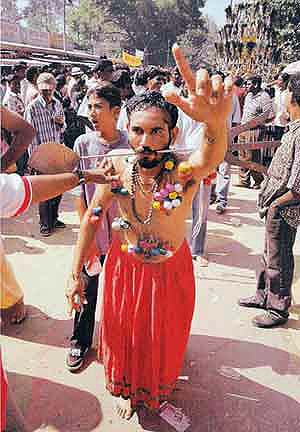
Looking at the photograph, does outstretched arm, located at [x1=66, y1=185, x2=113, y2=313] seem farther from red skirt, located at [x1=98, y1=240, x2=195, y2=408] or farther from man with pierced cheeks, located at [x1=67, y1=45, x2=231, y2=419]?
red skirt, located at [x1=98, y1=240, x2=195, y2=408]

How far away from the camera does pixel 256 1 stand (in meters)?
27.6

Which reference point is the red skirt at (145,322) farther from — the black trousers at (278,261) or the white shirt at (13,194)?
the black trousers at (278,261)

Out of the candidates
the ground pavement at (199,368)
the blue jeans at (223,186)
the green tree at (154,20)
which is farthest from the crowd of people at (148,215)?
the green tree at (154,20)

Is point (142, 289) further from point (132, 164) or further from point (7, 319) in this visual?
point (7, 319)

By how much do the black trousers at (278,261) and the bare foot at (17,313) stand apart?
75.3 inches

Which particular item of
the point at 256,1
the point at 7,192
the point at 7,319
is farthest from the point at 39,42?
the point at 7,192

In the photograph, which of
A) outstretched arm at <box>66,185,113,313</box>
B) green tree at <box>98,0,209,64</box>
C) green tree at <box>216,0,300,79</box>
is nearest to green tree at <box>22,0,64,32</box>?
green tree at <box>98,0,209,64</box>

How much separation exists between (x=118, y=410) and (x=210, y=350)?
0.85 metres

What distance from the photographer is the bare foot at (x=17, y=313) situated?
117 inches

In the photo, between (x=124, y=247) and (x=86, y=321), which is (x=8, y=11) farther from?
(x=124, y=247)

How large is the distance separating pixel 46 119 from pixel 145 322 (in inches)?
143

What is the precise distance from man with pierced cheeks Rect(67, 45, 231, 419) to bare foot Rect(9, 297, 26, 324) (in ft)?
3.24

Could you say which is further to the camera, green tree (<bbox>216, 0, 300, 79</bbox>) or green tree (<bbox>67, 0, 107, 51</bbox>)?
green tree (<bbox>67, 0, 107, 51</bbox>)

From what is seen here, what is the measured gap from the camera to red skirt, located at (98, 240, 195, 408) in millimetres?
2012
